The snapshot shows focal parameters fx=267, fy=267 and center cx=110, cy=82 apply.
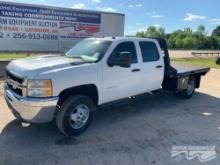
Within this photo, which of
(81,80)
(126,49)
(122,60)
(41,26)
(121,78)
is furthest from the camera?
(41,26)

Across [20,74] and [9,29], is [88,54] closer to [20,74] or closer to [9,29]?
[20,74]

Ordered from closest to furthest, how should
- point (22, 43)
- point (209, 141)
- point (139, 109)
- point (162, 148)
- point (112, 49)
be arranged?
point (162, 148) < point (209, 141) < point (112, 49) < point (139, 109) < point (22, 43)

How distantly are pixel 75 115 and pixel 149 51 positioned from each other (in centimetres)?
272

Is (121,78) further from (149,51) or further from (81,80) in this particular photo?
(149,51)

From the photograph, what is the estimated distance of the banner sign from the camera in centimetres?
1424

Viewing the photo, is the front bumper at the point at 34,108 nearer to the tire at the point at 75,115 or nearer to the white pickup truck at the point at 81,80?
the white pickup truck at the point at 81,80

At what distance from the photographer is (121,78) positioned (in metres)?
5.75

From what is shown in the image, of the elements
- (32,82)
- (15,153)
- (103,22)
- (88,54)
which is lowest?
(15,153)

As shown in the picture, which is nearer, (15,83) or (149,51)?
(15,83)

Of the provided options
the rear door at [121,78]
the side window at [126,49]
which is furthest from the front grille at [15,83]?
the side window at [126,49]

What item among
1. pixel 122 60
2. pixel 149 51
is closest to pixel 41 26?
pixel 149 51

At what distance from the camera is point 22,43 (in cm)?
1485

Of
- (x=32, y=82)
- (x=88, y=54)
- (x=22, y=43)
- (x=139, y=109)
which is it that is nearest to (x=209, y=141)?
(x=139, y=109)

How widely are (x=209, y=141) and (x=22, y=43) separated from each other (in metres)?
12.3
